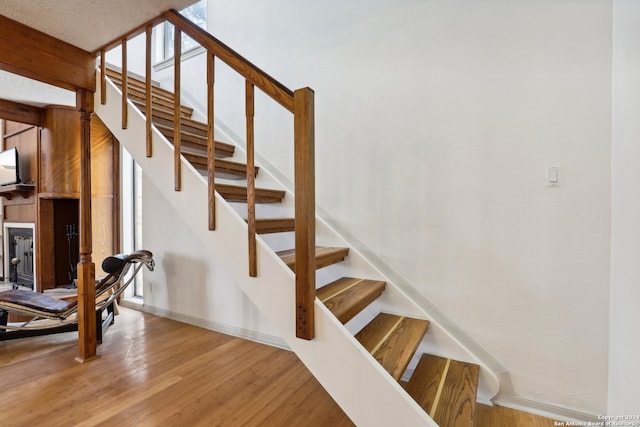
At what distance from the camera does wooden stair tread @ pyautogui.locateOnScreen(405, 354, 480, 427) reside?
143cm

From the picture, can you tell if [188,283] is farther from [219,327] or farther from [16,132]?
[16,132]

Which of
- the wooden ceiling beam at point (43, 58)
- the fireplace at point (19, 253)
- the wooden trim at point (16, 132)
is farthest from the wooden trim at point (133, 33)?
the fireplace at point (19, 253)

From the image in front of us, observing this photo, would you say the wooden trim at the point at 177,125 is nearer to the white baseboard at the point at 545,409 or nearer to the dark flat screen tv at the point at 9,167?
the white baseboard at the point at 545,409

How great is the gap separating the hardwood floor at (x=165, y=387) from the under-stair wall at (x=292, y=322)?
588 millimetres

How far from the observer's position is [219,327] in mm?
3041

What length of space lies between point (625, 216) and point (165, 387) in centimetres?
280

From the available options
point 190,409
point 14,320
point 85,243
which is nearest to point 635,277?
point 190,409

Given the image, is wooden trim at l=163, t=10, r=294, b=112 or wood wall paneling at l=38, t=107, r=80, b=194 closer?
wooden trim at l=163, t=10, r=294, b=112

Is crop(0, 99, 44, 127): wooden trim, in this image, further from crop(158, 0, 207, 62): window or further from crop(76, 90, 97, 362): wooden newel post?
crop(76, 90, 97, 362): wooden newel post

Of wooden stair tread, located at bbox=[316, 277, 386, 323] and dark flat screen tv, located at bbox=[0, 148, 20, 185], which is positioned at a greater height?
dark flat screen tv, located at bbox=[0, 148, 20, 185]

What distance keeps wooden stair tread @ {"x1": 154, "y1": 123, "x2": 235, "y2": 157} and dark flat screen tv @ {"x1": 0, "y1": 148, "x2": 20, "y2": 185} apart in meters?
3.32

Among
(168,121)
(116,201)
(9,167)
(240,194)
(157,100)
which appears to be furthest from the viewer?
(9,167)

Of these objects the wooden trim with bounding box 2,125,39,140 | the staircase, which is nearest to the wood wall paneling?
the wooden trim with bounding box 2,125,39,140

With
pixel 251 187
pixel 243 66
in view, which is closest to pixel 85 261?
pixel 251 187
